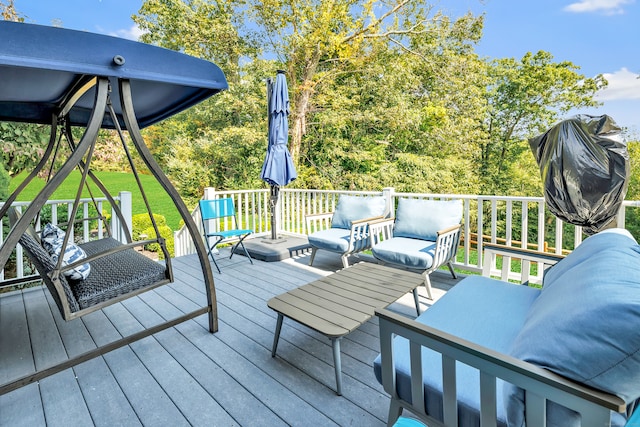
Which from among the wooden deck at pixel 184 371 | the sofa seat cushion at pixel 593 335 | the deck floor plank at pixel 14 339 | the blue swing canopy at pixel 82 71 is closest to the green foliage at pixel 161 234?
the deck floor plank at pixel 14 339

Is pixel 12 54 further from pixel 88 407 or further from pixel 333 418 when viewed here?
pixel 333 418

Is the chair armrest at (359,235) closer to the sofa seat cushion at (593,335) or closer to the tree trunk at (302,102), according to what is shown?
the sofa seat cushion at (593,335)

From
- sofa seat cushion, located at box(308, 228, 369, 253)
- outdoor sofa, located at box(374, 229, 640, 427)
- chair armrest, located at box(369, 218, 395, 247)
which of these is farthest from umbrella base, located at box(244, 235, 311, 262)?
outdoor sofa, located at box(374, 229, 640, 427)

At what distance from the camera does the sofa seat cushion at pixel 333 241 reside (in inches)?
158

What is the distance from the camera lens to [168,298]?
328 centimetres

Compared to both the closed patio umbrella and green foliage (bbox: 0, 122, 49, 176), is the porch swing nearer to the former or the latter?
the closed patio umbrella

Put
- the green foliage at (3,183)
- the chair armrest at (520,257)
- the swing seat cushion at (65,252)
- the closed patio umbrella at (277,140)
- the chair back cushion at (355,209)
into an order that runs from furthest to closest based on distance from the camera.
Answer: the green foliage at (3,183), the closed patio umbrella at (277,140), the chair back cushion at (355,209), the chair armrest at (520,257), the swing seat cushion at (65,252)

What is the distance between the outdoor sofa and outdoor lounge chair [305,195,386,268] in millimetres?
2340

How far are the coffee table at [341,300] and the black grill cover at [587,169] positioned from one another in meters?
1.28

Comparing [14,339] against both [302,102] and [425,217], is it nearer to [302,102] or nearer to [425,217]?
[425,217]

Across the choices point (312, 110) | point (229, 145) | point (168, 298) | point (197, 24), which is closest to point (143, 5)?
point (197, 24)

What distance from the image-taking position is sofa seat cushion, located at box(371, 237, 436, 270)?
3279 millimetres

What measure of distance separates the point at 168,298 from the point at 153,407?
1643 mm

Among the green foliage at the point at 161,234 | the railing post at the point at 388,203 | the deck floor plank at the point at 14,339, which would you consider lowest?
the green foliage at the point at 161,234
